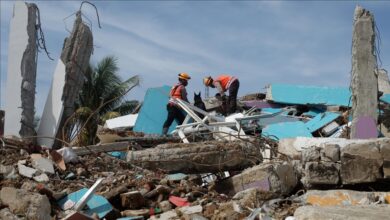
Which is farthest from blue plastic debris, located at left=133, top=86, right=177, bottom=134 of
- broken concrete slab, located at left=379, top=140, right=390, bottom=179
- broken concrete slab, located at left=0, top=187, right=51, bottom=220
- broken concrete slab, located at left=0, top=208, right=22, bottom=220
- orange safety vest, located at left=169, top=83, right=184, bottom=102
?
broken concrete slab, located at left=379, top=140, right=390, bottom=179

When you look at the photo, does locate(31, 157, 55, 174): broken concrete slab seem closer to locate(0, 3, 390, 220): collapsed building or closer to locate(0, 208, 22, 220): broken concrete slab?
locate(0, 3, 390, 220): collapsed building

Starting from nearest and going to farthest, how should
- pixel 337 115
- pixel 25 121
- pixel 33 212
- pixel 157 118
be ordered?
pixel 33 212 → pixel 25 121 → pixel 337 115 → pixel 157 118

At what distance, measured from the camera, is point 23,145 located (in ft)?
22.8

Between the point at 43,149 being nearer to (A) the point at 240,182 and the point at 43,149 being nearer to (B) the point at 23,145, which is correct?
(B) the point at 23,145

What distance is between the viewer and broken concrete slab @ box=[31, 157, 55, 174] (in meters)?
6.23

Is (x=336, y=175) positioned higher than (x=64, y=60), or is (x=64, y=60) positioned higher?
(x=64, y=60)

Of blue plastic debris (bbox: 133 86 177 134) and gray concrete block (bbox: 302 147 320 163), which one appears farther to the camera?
blue plastic debris (bbox: 133 86 177 134)

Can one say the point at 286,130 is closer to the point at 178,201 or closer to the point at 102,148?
the point at 102,148

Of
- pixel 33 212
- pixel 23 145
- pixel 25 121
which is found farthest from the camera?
pixel 25 121

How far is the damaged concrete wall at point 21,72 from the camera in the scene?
26.0 ft

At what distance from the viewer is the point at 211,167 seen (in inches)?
→ 253

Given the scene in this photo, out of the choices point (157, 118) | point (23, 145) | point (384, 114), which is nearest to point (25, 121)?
point (23, 145)

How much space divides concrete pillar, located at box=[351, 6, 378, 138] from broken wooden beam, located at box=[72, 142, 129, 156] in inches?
117

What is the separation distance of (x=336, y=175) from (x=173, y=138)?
3.44 metres
